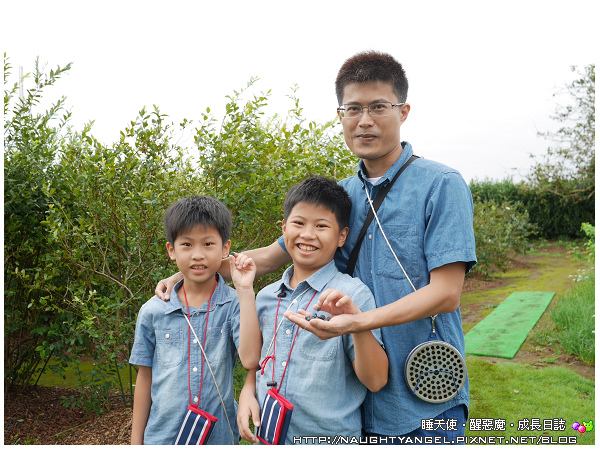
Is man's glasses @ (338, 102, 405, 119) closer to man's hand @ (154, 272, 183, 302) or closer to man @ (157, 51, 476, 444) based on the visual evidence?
man @ (157, 51, 476, 444)

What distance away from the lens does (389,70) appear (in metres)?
2.10

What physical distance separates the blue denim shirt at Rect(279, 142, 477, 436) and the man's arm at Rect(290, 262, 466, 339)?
74mm

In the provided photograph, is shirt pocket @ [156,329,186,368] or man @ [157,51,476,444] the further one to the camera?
shirt pocket @ [156,329,186,368]

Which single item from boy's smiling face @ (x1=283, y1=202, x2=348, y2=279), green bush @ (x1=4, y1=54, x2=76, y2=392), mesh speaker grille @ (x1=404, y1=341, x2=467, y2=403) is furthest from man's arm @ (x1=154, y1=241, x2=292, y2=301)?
green bush @ (x1=4, y1=54, x2=76, y2=392)

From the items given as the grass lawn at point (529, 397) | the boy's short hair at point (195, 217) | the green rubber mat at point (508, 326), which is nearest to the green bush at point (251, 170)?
the boy's short hair at point (195, 217)

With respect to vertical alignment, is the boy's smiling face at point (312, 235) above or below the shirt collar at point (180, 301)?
above

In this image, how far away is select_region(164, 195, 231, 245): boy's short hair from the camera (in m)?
2.30

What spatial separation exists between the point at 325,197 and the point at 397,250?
0.37 m

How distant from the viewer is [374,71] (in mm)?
2086

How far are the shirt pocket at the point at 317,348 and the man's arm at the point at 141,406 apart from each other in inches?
32.4

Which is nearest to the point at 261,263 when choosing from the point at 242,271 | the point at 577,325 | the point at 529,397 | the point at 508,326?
the point at 242,271

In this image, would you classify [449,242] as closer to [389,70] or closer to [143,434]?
[389,70]

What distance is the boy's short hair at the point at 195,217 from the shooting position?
2.30m

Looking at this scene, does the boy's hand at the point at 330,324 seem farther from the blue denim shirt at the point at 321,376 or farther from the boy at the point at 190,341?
the boy at the point at 190,341
